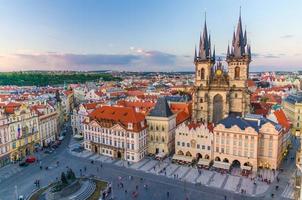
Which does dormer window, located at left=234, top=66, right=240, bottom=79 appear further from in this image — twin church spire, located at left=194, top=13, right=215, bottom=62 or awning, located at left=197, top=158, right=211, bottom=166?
awning, located at left=197, top=158, right=211, bottom=166

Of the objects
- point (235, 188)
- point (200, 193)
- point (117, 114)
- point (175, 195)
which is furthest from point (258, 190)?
point (117, 114)

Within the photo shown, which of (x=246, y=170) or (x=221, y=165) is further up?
(x=221, y=165)

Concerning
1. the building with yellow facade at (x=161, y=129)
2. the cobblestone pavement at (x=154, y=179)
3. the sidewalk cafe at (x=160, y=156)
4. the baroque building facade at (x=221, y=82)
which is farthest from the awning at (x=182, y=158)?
the baroque building facade at (x=221, y=82)

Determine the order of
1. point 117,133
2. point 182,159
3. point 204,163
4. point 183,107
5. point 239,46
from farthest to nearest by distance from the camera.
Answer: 1. point 183,107
2. point 239,46
3. point 117,133
4. point 182,159
5. point 204,163

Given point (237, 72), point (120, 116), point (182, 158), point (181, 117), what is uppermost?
point (237, 72)

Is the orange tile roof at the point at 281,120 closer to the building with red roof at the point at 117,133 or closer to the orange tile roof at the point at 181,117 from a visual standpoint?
the orange tile roof at the point at 181,117

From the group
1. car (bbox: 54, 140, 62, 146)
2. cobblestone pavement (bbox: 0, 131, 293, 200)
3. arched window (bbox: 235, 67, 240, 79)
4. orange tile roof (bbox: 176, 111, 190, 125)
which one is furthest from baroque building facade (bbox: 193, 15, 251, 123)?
car (bbox: 54, 140, 62, 146)

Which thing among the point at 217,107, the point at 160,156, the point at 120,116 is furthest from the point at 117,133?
the point at 217,107

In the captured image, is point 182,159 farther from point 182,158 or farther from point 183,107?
point 183,107
